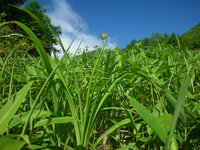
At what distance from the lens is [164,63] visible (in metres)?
1.23

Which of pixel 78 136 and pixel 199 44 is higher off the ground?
pixel 199 44

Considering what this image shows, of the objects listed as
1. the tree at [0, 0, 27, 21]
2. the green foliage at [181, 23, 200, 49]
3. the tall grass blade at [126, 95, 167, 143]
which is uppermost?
the tree at [0, 0, 27, 21]

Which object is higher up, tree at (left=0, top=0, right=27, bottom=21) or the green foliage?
tree at (left=0, top=0, right=27, bottom=21)

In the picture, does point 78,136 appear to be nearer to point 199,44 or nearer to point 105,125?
point 105,125

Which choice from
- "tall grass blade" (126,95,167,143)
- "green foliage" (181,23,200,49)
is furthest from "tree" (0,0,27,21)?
"tall grass blade" (126,95,167,143)

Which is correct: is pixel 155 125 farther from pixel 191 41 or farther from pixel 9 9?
pixel 191 41

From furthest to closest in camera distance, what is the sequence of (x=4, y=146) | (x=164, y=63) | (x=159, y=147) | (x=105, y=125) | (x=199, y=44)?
(x=199, y=44) → (x=164, y=63) → (x=105, y=125) → (x=159, y=147) → (x=4, y=146)

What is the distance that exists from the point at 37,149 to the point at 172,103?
37 centimetres

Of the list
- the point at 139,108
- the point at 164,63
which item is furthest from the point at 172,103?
the point at 164,63

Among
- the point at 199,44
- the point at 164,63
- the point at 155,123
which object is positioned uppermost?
the point at 199,44

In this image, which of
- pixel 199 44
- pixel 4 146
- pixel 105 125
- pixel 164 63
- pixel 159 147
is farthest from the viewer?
pixel 199 44

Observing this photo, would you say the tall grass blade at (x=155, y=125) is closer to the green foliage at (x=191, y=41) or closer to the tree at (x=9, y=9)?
the green foliage at (x=191, y=41)

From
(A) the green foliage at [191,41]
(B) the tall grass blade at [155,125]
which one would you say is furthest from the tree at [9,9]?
(B) the tall grass blade at [155,125]

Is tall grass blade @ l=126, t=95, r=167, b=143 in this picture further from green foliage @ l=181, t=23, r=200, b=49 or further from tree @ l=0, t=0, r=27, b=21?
tree @ l=0, t=0, r=27, b=21
